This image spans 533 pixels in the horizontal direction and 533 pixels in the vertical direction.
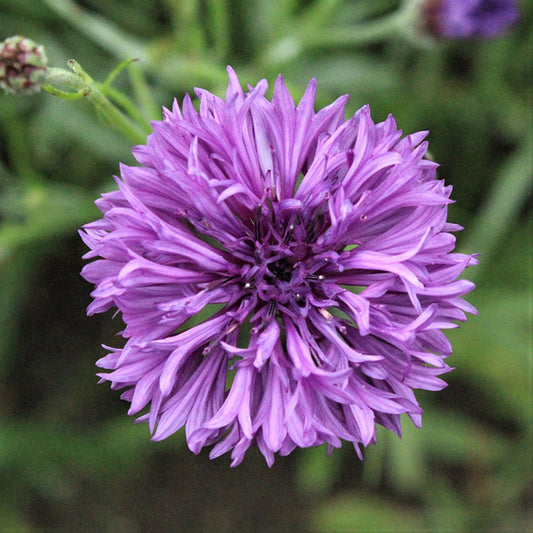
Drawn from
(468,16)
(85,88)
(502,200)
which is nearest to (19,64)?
(85,88)

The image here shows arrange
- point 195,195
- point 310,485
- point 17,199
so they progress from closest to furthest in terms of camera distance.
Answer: point 195,195 < point 17,199 < point 310,485

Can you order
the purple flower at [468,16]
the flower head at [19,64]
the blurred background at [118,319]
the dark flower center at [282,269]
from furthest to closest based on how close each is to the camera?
the blurred background at [118,319] < the purple flower at [468,16] < the dark flower center at [282,269] < the flower head at [19,64]

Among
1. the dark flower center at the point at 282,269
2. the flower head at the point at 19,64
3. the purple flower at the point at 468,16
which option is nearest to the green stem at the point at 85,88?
the flower head at the point at 19,64

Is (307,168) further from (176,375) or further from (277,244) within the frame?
(176,375)

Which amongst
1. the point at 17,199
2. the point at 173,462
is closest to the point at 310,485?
the point at 173,462

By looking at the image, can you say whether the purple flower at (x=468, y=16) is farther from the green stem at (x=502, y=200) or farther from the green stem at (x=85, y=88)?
the green stem at (x=85, y=88)

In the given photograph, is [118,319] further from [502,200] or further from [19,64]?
[19,64]
